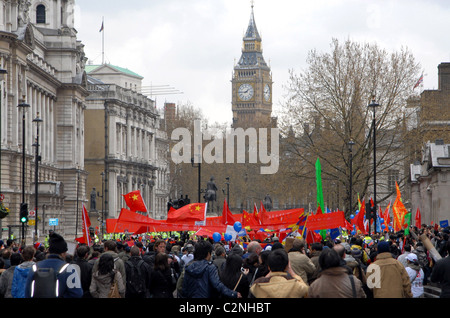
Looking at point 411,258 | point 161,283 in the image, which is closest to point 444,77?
point 411,258

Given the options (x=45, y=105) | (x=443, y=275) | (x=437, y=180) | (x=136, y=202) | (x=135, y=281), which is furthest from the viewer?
(x=45, y=105)

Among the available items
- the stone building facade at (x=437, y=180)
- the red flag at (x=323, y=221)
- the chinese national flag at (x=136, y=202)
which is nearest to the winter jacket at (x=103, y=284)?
the red flag at (x=323, y=221)

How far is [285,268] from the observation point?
10406 mm

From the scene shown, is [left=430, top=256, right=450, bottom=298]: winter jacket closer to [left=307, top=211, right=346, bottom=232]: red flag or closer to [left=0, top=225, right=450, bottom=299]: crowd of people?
[left=0, top=225, right=450, bottom=299]: crowd of people

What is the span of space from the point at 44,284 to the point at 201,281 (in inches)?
85.4

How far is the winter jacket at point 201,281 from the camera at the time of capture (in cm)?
1240

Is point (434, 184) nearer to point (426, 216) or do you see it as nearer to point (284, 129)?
point (426, 216)

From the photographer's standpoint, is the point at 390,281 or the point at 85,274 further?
the point at 85,274

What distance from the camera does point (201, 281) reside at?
1246 centimetres

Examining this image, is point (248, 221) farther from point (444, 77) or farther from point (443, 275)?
point (444, 77)

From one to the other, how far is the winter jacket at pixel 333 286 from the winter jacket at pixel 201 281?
238cm

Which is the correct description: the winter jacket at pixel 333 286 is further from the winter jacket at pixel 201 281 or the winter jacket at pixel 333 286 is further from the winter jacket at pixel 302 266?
the winter jacket at pixel 302 266

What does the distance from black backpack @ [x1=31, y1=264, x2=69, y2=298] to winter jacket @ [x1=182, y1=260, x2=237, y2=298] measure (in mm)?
1922
